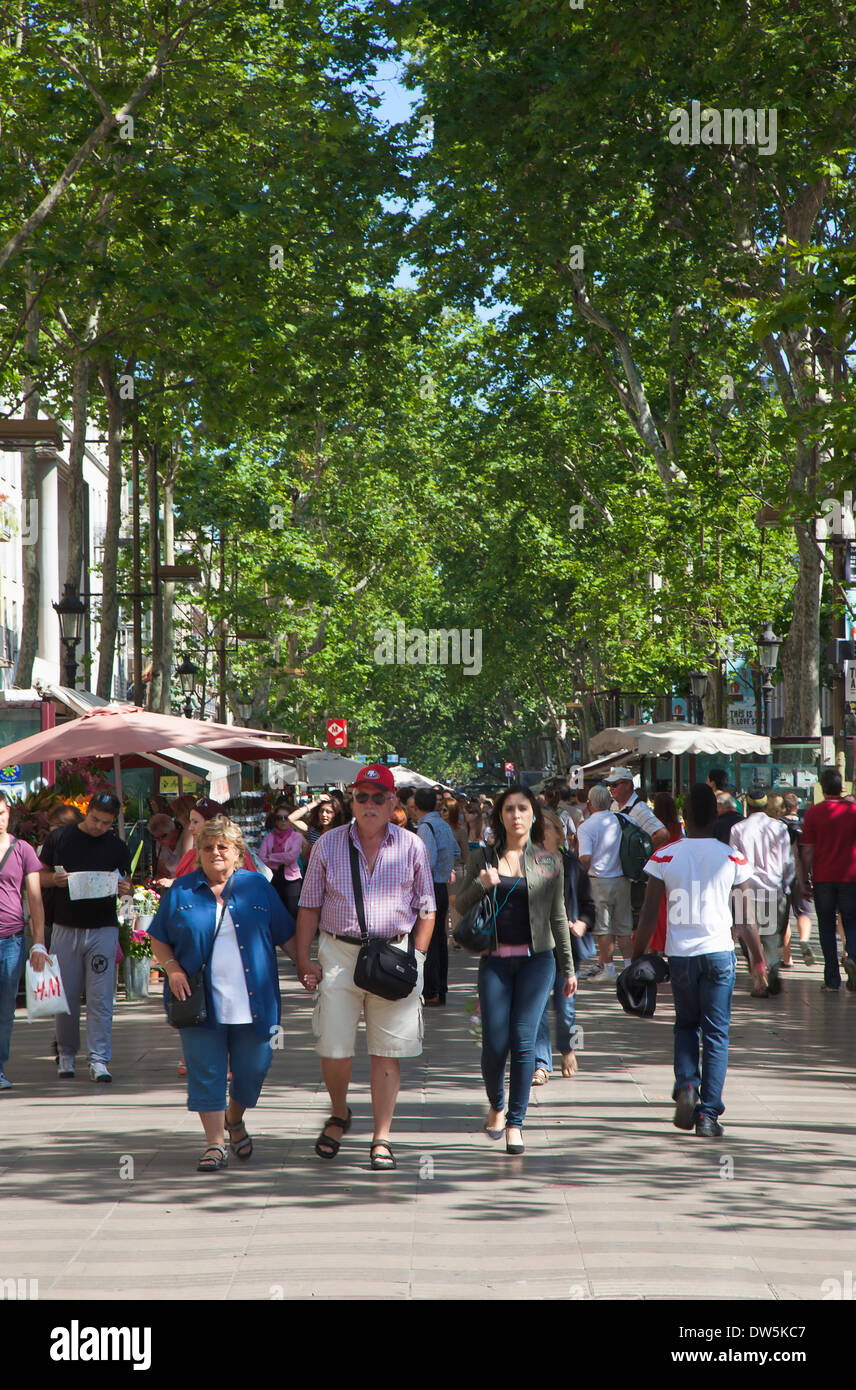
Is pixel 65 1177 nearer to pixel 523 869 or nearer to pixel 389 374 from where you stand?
pixel 523 869

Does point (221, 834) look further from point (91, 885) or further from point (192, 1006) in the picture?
point (91, 885)

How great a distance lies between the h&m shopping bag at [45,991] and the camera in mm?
9219

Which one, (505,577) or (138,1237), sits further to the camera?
(505,577)

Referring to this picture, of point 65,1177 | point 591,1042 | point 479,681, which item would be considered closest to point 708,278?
point 591,1042

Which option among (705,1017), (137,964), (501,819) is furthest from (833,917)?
(501,819)

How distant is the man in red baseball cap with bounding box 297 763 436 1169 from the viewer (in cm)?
730

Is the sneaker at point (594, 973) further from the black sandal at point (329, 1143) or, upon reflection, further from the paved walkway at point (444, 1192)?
the black sandal at point (329, 1143)

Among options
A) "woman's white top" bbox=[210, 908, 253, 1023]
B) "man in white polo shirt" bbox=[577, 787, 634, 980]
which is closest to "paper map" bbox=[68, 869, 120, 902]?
"woman's white top" bbox=[210, 908, 253, 1023]

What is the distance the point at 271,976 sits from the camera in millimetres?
7258

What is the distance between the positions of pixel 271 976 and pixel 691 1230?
2.19 m

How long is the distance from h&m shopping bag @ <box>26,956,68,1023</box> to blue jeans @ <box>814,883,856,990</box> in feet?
22.2

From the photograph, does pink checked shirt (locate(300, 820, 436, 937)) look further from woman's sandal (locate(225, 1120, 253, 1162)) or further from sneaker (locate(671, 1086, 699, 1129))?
sneaker (locate(671, 1086, 699, 1129))

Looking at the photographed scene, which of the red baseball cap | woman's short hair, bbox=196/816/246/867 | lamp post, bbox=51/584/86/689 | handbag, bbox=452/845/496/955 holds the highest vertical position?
lamp post, bbox=51/584/86/689

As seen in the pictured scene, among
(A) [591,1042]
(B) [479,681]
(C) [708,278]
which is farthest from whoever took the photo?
(B) [479,681]
